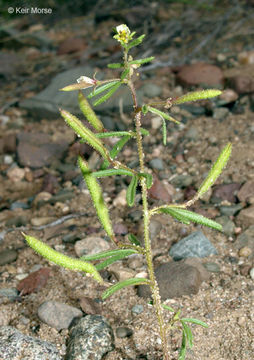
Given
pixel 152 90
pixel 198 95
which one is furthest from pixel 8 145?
pixel 198 95

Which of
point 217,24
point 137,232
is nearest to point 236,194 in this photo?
point 137,232

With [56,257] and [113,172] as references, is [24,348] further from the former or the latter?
[113,172]

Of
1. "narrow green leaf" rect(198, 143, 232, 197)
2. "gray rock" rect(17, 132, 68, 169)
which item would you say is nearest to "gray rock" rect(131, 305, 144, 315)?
"narrow green leaf" rect(198, 143, 232, 197)

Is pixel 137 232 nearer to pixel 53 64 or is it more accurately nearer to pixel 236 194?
pixel 236 194

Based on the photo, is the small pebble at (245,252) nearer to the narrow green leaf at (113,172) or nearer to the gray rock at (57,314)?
the gray rock at (57,314)

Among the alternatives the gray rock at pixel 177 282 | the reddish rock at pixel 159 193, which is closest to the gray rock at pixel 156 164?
the reddish rock at pixel 159 193
